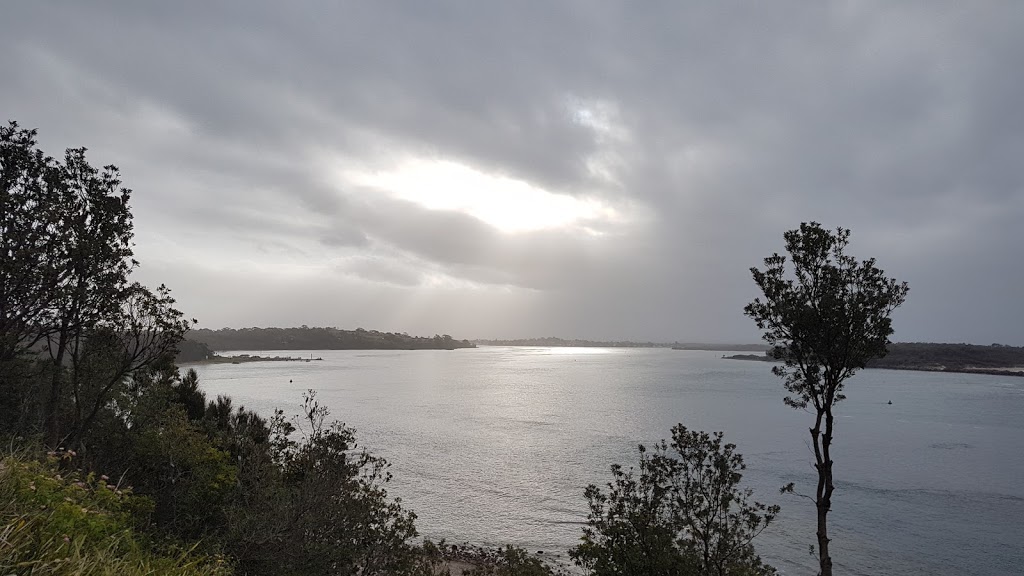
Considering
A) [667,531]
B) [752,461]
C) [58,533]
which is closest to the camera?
[58,533]

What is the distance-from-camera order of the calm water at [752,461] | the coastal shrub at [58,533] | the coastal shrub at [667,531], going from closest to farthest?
the coastal shrub at [58,533] < the coastal shrub at [667,531] < the calm water at [752,461]

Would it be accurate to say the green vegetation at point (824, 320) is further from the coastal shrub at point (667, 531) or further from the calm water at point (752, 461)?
the calm water at point (752, 461)

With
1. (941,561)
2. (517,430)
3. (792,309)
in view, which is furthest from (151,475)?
(517,430)

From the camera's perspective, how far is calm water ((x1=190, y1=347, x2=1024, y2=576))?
104 feet

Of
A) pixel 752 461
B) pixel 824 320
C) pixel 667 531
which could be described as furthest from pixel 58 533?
pixel 752 461

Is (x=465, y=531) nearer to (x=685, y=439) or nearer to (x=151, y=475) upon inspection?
(x=151, y=475)

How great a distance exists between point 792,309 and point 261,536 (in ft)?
65.9

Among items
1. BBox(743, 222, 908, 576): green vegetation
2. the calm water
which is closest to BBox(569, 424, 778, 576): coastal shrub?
BBox(743, 222, 908, 576): green vegetation

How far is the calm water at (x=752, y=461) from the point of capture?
31.6 metres

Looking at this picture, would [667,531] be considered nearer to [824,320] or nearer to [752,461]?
[824,320]

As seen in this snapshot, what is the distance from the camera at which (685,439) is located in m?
17.1

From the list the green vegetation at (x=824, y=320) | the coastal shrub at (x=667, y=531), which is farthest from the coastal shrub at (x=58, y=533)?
the green vegetation at (x=824, y=320)

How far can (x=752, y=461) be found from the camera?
170ft

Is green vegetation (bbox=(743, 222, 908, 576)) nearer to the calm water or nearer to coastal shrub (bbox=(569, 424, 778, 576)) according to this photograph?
coastal shrub (bbox=(569, 424, 778, 576))
